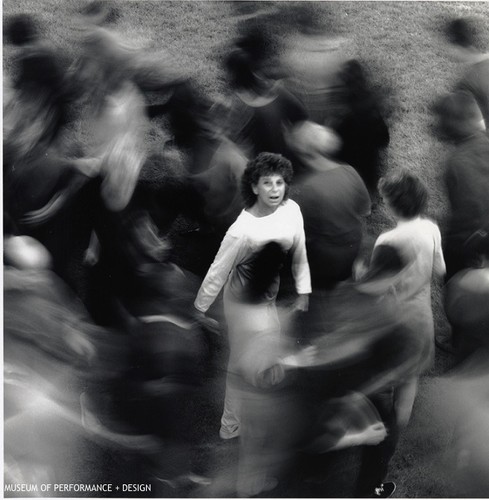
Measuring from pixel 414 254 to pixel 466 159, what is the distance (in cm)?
50

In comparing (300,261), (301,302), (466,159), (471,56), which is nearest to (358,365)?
(301,302)

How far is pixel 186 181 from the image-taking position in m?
2.96

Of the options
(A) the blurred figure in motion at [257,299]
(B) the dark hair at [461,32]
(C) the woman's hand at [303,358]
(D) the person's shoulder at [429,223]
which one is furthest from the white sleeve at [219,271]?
(B) the dark hair at [461,32]

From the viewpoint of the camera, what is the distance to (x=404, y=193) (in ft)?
9.84

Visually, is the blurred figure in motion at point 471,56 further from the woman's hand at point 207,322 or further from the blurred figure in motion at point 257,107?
the woman's hand at point 207,322

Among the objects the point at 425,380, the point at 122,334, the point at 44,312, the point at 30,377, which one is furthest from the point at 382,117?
the point at 30,377

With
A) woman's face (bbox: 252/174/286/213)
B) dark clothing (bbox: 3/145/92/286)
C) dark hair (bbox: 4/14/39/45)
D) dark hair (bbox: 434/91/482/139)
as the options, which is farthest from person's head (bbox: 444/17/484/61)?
dark hair (bbox: 4/14/39/45)

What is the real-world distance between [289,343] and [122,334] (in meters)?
0.73

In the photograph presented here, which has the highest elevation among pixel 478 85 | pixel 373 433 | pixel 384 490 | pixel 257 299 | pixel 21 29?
pixel 21 29

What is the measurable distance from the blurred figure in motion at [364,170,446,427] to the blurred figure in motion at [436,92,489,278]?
0.16 meters

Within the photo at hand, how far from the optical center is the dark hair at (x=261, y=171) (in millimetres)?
2895

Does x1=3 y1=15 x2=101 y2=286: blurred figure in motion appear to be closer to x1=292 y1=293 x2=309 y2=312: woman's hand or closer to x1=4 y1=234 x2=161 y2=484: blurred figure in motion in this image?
x1=4 y1=234 x2=161 y2=484: blurred figure in motion

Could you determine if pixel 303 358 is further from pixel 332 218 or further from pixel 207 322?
pixel 332 218

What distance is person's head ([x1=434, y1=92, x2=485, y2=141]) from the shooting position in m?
3.04
